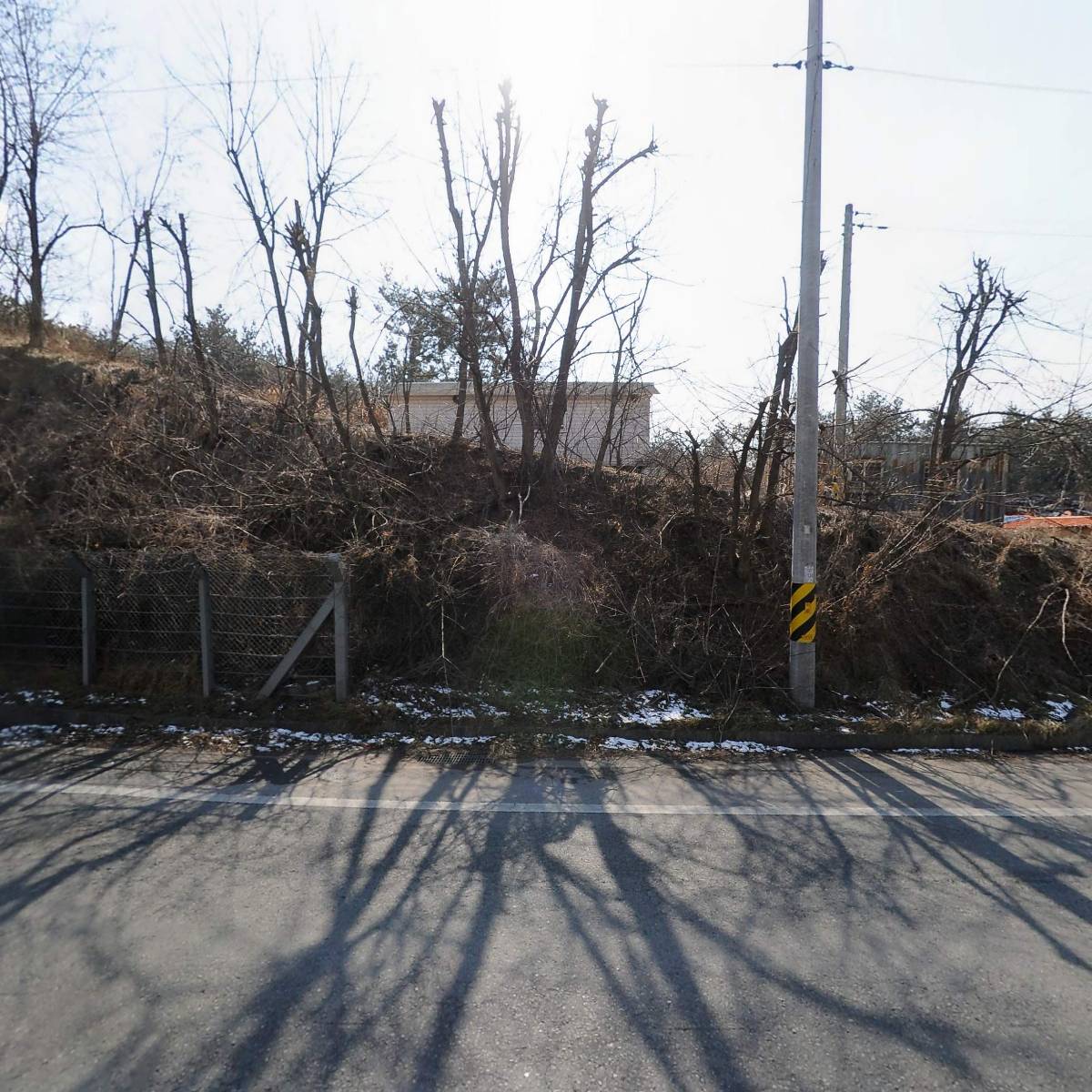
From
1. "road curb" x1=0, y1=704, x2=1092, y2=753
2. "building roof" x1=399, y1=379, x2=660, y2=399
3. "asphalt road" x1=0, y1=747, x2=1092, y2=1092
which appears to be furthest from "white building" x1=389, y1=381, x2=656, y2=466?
"asphalt road" x1=0, y1=747, x2=1092, y2=1092

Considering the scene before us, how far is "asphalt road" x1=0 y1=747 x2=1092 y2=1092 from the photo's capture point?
304 cm

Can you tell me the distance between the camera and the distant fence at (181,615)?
836 centimetres

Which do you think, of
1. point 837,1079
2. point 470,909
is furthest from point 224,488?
→ point 837,1079

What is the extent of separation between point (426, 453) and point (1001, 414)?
8.12m

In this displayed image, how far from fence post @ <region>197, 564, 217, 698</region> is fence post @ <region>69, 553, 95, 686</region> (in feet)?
3.80

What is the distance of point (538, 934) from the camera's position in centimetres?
393

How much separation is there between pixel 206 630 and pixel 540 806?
428 cm

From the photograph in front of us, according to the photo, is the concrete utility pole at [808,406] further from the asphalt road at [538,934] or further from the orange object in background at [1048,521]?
the orange object in background at [1048,521]

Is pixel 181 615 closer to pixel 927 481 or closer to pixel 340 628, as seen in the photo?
pixel 340 628

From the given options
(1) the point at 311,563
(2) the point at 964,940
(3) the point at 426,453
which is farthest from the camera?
(3) the point at 426,453

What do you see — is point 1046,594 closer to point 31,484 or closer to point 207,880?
point 207,880

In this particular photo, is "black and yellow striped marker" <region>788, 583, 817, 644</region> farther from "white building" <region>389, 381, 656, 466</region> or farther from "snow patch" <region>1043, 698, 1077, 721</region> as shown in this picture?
"white building" <region>389, 381, 656, 466</region>


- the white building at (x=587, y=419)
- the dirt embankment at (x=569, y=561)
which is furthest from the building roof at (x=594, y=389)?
the dirt embankment at (x=569, y=561)

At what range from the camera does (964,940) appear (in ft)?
12.9
